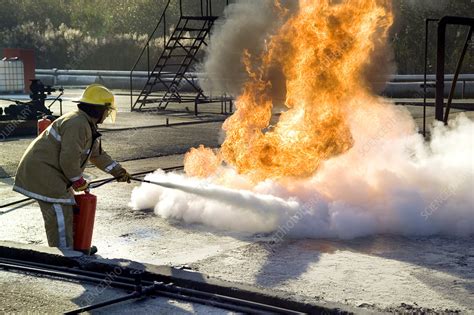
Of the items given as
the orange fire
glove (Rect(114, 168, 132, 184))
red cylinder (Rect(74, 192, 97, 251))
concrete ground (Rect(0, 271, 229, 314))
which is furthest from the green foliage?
concrete ground (Rect(0, 271, 229, 314))

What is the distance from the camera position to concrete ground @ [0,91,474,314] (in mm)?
5223

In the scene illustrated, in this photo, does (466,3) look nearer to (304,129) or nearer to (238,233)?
(304,129)

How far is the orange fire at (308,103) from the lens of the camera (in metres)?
8.35

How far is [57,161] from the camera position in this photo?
20.5 ft

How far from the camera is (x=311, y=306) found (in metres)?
4.87

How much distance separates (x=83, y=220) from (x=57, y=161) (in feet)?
1.93

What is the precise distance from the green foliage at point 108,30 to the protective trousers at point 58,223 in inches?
763

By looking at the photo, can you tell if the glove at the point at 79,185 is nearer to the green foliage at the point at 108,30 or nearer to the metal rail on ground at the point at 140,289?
the metal rail on ground at the point at 140,289

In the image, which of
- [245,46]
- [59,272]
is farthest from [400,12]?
A: [59,272]

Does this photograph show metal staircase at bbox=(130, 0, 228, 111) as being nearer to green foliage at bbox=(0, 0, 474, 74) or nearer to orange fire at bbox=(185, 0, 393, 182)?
green foliage at bbox=(0, 0, 474, 74)

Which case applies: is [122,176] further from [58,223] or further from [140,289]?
[140,289]

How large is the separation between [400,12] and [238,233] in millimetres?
20401

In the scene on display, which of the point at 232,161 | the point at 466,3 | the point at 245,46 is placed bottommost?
the point at 232,161

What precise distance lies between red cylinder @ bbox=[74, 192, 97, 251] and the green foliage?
1920 centimetres
